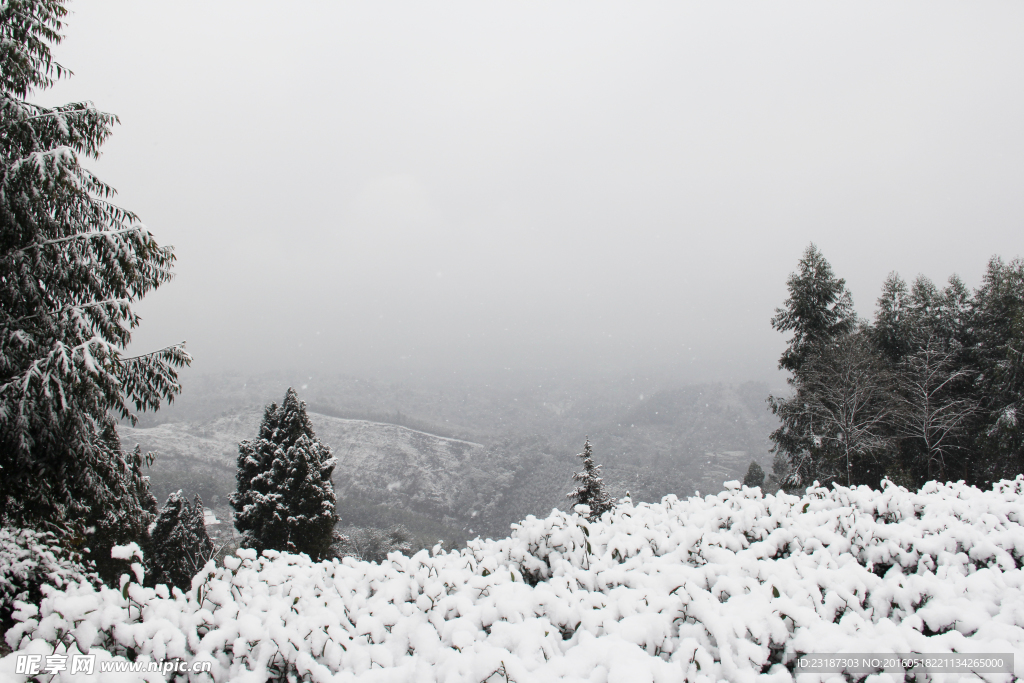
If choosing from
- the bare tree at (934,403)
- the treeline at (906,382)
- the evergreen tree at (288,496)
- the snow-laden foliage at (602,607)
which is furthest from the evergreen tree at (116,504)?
the bare tree at (934,403)

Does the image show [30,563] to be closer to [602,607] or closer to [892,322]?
[602,607]

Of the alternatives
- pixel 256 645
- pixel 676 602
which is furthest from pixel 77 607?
pixel 676 602

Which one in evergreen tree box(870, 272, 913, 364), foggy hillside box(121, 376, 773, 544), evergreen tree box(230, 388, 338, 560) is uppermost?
evergreen tree box(870, 272, 913, 364)

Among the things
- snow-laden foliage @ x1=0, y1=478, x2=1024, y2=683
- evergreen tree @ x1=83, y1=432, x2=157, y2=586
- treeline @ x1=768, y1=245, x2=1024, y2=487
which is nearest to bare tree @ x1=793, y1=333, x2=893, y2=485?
treeline @ x1=768, y1=245, x2=1024, y2=487

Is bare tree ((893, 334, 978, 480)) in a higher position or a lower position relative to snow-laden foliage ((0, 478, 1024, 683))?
higher

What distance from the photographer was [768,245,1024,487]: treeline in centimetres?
1648

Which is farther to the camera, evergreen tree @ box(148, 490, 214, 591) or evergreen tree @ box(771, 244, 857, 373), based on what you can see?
evergreen tree @ box(148, 490, 214, 591)

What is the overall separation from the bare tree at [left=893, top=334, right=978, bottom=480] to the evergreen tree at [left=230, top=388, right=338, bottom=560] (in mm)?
22761

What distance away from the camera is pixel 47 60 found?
5695mm

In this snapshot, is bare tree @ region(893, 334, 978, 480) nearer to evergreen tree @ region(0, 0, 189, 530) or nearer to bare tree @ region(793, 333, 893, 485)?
bare tree @ region(793, 333, 893, 485)

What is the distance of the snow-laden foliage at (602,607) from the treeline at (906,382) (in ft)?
50.6

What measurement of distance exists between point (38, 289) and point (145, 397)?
1.72 m

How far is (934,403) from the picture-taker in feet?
60.6

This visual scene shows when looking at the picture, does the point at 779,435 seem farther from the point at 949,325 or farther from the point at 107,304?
the point at 107,304
